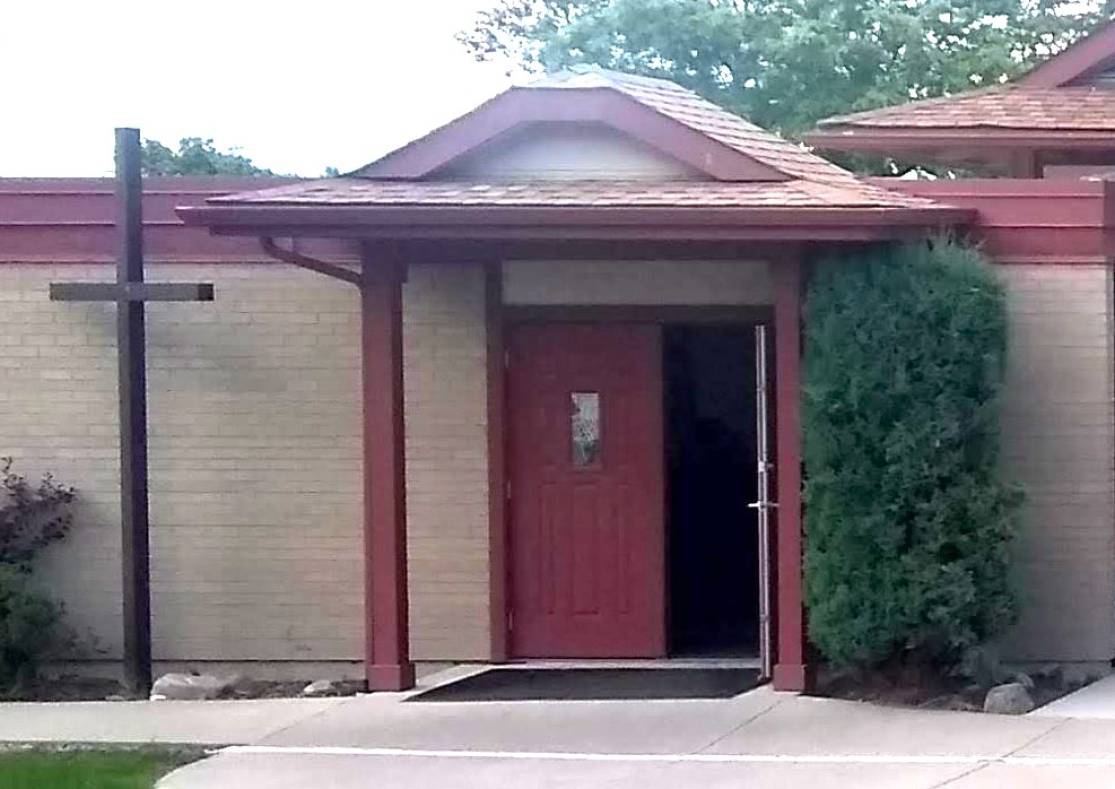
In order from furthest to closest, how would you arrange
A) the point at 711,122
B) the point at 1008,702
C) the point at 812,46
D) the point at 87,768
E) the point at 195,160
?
the point at 195,160 → the point at 812,46 → the point at 711,122 → the point at 1008,702 → the point at 87,768

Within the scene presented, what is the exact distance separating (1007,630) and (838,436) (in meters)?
1.56

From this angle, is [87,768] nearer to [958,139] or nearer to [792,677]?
[792,677]

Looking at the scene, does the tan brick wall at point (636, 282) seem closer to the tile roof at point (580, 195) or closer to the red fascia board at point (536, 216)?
the tile roof at point (580, 195)

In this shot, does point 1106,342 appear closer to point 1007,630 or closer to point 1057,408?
point 1057,408

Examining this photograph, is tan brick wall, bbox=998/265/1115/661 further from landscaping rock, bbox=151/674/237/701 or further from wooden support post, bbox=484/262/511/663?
landscaping rock, bbox=151/674/237/701

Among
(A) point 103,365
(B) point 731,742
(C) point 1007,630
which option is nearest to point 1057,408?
(C) point 1007,630

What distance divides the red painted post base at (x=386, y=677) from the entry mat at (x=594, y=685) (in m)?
0.15

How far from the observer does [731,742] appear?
407 inches

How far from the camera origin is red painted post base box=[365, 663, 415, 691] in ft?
39.0

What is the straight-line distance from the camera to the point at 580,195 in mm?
11617

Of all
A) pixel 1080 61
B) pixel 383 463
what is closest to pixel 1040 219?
pixel 383 463

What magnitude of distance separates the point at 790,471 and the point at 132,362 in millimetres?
3911

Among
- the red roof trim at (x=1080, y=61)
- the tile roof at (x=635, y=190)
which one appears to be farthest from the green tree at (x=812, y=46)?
the tile roof at (x=635, y=190)

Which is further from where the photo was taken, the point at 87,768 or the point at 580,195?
the point at 580,195
